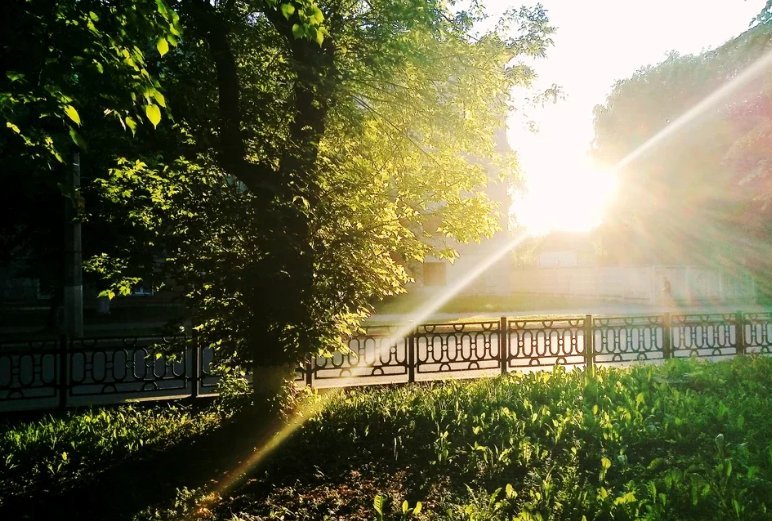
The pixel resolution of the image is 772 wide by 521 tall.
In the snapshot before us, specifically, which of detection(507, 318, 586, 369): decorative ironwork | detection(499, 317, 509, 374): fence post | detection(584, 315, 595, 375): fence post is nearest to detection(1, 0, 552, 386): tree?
detection(499, 317, 509, 374): fence post

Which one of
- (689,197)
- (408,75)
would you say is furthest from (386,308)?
(408,75)

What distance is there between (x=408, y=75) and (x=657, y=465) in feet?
17.2

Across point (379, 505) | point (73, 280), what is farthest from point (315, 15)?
point (73, 280)

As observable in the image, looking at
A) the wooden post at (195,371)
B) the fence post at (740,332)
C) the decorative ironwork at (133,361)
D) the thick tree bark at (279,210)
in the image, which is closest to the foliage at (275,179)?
the thick tree bark at (279,210)

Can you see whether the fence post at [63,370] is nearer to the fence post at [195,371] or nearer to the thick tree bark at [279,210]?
the fence post at [195,371]

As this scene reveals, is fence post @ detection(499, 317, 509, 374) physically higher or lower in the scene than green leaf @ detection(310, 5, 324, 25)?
lower

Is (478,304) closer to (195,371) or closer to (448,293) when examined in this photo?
(448,293)

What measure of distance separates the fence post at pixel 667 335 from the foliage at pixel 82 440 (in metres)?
8.77

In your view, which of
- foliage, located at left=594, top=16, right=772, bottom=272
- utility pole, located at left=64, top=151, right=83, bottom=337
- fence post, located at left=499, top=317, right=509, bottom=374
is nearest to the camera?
fence post, located at left=499, top=317, right=509, bottom=374

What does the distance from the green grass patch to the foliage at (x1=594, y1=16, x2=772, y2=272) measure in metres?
22.7

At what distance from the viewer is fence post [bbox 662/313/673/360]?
1184cm

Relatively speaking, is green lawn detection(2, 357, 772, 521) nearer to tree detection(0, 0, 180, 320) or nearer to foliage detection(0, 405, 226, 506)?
foliage detection(0, 405, 226, 506)

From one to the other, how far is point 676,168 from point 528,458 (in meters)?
29.9

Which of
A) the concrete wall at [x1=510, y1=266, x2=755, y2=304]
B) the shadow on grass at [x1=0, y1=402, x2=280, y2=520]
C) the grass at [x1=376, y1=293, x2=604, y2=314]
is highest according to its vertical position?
the concrete wall at [x1=510, y1=266, x2=755, y2=304]
